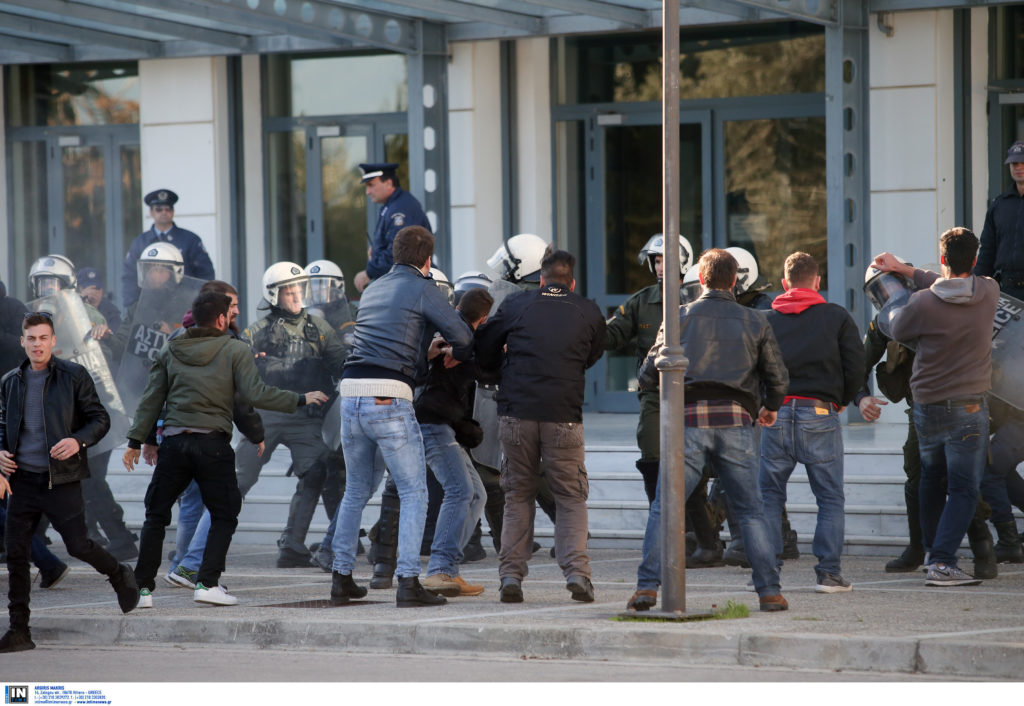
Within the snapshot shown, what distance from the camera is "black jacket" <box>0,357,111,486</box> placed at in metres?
8.51

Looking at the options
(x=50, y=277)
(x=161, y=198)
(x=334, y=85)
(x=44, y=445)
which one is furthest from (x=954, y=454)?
(x=334, y=85)

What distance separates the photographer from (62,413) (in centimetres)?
858

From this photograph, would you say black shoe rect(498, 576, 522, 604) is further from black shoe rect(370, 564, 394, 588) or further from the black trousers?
the black trousers

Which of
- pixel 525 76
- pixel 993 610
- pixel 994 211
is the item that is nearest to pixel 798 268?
pixel 993 610

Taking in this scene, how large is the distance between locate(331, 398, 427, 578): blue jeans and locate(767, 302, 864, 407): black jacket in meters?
2.06

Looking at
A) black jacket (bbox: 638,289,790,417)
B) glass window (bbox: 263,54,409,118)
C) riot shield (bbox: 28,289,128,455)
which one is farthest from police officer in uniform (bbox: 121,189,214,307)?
black jacket (bbox: 638,289,790,417)

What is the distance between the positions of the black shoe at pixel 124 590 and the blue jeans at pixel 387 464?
A: 3.55 feet

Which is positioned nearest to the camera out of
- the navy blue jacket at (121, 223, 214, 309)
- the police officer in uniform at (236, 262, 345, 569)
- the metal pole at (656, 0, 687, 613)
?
the metal pole at (656, 0, 687, 613)

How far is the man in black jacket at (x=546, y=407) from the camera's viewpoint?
8656mm

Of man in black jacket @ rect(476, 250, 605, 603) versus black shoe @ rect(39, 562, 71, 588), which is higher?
man in black jacket @ rect(476, 250, 605, 603)

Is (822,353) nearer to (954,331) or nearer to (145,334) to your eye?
(954,331)

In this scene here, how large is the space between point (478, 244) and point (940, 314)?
7.22 m

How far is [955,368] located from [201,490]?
13.7 ft

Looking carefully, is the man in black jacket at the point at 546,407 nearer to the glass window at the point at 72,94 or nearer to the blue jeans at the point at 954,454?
the blue jeans at the point at 954,454
